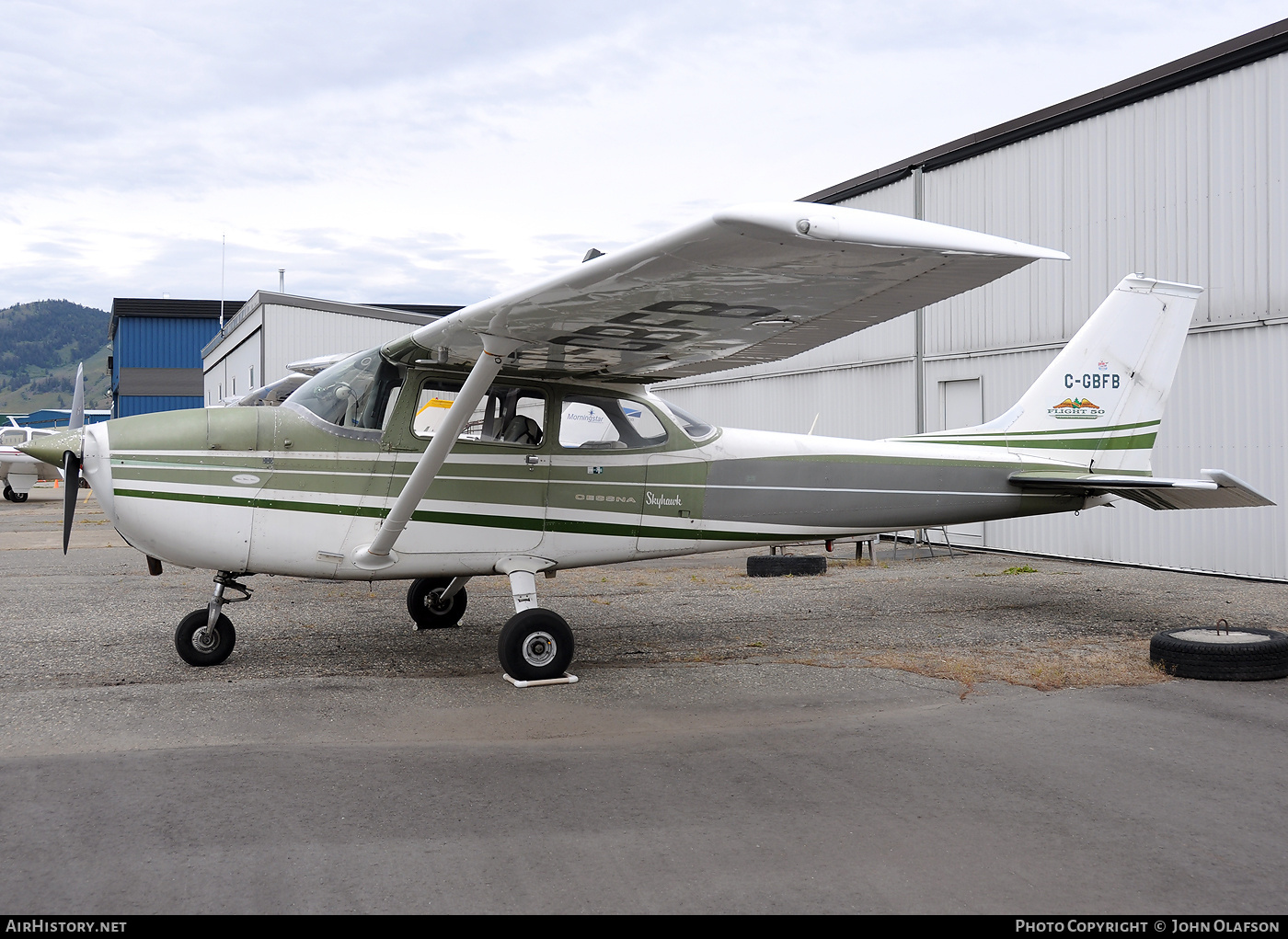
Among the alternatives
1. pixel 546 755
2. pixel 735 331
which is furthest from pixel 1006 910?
pixel 735 331

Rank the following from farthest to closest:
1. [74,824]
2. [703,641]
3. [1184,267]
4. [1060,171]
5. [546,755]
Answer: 1. [1060,171]
2. [1184,267]
3. [703,641]
4. [546,755]
5. [74,824]

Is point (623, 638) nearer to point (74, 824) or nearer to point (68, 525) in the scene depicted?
point (68, 525)

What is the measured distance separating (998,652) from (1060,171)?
28.5 feet

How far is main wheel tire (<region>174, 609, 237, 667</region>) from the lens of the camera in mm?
6473

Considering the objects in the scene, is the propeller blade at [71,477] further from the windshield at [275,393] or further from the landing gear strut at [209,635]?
the windshield at [275,393]

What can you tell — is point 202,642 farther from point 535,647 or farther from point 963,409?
point 963,409

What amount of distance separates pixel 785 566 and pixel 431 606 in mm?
4887

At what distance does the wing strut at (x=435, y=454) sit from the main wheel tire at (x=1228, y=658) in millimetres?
4651

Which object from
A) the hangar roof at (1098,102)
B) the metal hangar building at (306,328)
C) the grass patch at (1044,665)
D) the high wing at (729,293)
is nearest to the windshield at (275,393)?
the high wing at (729,293)

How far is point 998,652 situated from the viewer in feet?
22.8

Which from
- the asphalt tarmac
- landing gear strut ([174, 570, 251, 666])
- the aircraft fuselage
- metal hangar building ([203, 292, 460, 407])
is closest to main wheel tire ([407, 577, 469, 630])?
the asphalt tarmac

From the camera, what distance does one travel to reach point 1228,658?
602 centimetres

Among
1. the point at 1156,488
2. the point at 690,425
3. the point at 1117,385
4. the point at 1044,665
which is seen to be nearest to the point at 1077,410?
the point at 1117,385

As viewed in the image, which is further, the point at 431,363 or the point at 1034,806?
A: the point at 431,363
